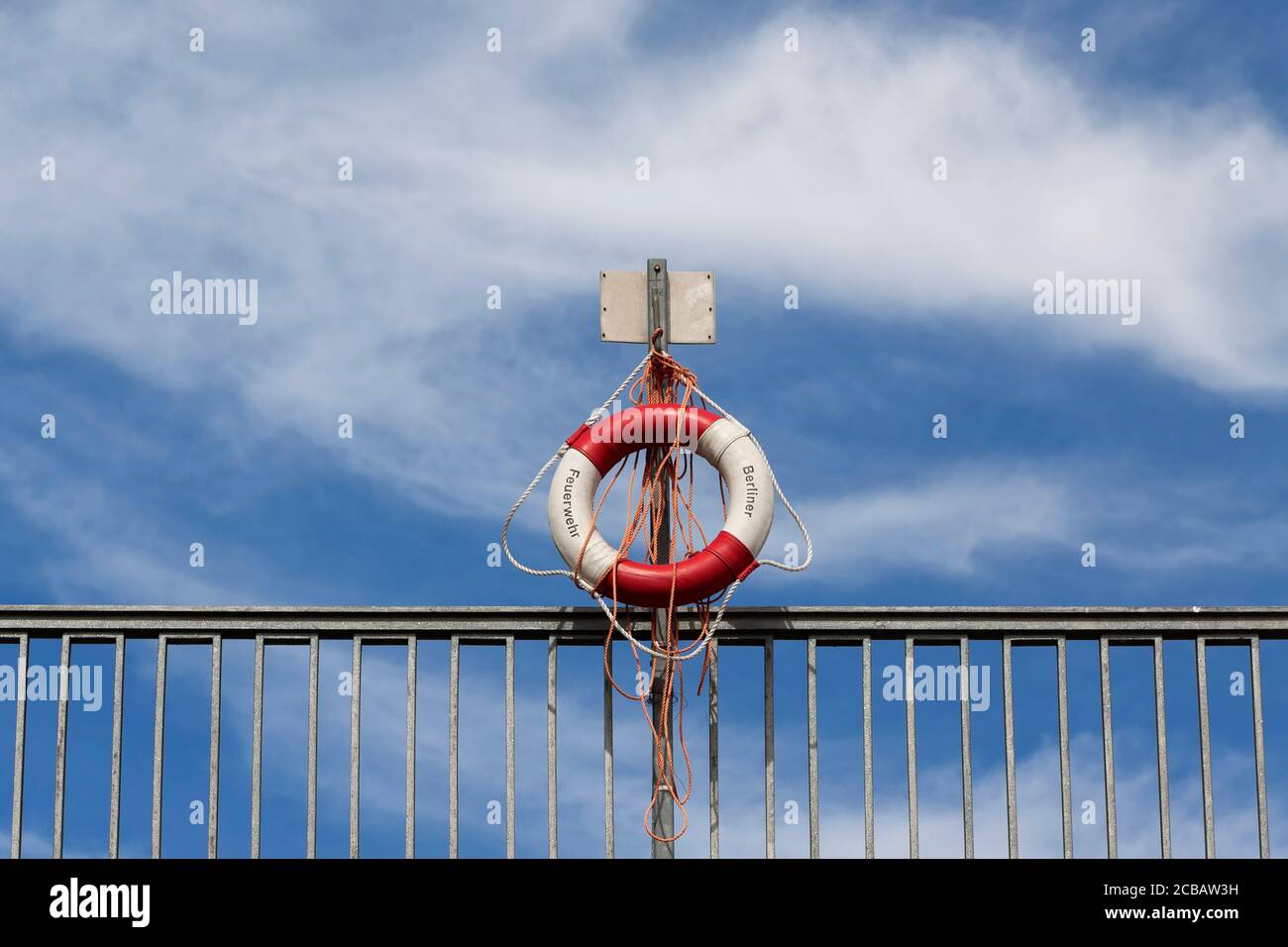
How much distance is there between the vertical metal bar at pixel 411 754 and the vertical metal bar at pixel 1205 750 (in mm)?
2713

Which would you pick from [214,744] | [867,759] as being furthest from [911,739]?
[214,744]

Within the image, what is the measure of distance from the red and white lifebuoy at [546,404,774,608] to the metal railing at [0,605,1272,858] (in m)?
0.18

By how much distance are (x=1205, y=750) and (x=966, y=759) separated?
2.76 ft

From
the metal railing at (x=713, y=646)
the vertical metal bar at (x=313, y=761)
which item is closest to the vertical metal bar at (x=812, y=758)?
the metal railing at (x=713, y=646)

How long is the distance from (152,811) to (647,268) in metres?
2.66

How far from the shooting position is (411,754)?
618 cm

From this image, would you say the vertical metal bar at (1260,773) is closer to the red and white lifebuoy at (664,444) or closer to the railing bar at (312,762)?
the red and white lifebuoy at (664,444)

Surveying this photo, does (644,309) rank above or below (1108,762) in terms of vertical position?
above

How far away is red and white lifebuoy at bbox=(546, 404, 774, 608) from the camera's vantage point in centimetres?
639

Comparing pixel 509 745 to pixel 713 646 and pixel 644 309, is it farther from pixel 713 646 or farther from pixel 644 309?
pixel 644 309

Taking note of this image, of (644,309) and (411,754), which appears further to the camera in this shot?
(644,309)
